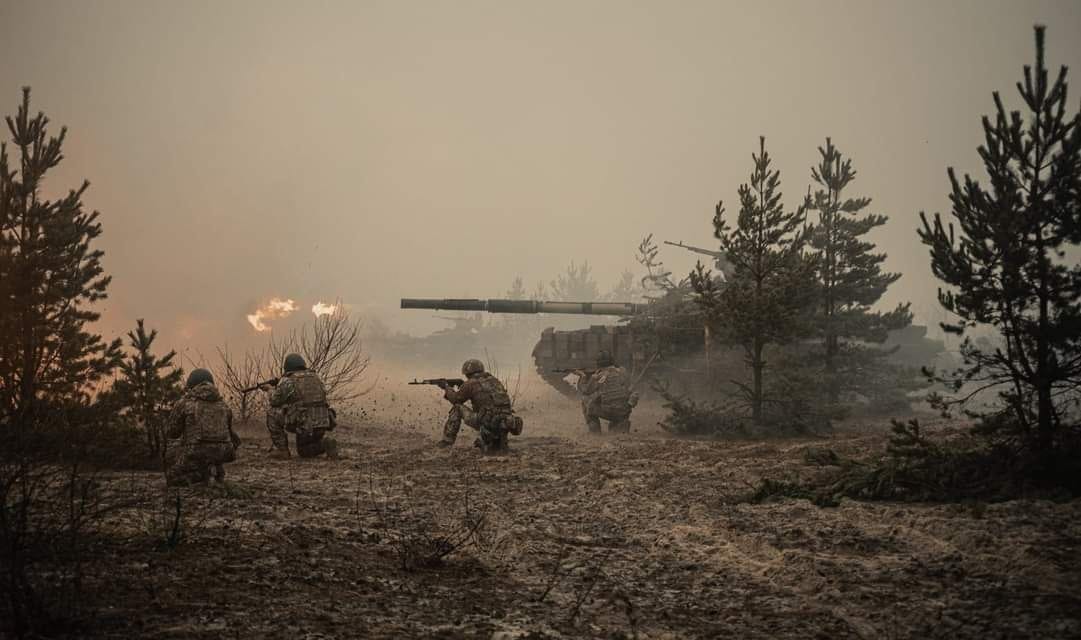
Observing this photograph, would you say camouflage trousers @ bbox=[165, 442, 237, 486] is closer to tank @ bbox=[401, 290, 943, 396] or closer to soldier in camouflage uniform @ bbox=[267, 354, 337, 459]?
soldier in camouflage uniform @ bbox=[267, 354, 337, 459]

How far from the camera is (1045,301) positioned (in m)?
7.29

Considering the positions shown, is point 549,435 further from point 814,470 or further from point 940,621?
point 940,621

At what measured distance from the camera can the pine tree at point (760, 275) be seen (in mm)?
13859

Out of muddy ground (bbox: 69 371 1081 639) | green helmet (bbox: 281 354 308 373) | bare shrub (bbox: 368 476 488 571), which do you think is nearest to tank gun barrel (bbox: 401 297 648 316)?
green helmet (bbox: 281 354 308 373)

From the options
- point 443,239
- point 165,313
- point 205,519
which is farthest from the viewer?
point 443,239

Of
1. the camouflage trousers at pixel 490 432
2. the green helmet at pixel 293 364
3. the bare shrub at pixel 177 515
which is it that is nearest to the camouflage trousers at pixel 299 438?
the green helmet at pixel 293 364

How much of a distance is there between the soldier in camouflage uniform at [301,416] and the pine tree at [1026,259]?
8.95m

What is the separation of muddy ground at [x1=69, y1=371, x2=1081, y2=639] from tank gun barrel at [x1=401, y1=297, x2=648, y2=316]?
1272 cm

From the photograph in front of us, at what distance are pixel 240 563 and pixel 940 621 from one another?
4.76 meters

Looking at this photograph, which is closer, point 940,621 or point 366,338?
point 940,621

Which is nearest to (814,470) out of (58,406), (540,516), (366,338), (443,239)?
(540,516)

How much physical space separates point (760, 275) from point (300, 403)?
8.97 m

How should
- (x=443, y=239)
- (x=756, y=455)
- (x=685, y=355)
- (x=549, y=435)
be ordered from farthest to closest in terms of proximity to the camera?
1. (x=443, y=239)
2. (x=685, y=355)
3. (x=549, y=435)
4. (x=756, y=455)

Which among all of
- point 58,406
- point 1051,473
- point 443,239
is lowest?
point 1051,473
